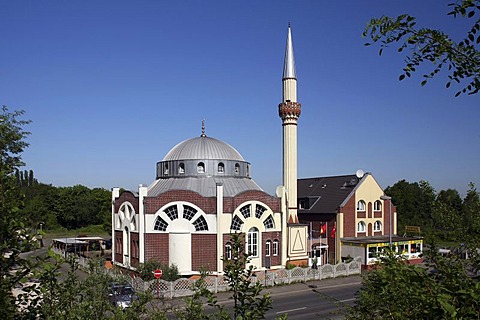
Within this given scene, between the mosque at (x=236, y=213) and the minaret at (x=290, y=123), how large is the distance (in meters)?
0.09

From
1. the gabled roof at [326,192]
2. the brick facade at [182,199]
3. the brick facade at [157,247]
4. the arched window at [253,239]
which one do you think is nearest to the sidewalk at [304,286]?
the arched window at [253,239]

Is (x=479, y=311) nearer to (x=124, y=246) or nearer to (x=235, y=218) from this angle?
(x=235, y=218)

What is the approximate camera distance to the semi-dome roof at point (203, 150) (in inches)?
1547

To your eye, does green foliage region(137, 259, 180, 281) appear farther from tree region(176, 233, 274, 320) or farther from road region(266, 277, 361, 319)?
tree region(176, 233, 274, 320)

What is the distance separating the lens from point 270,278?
3291 cm

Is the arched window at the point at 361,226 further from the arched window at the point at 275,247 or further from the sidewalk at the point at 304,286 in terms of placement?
the arched window at the point at 275,247

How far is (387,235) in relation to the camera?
46.2 m

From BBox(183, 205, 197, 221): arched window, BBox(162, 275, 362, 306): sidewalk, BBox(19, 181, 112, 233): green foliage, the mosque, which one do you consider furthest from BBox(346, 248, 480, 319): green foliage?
BBox(19, 181, 112, 233): green foliage

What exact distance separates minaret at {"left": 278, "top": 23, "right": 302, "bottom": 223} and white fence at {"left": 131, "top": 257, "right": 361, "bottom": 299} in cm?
644

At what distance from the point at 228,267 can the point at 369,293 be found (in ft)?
9.73

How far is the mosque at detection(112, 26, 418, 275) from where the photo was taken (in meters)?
33.7

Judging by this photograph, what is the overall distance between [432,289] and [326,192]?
1687 inches

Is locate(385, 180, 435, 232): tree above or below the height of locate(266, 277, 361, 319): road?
above

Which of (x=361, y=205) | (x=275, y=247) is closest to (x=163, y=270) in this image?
(x=275, y=247)
